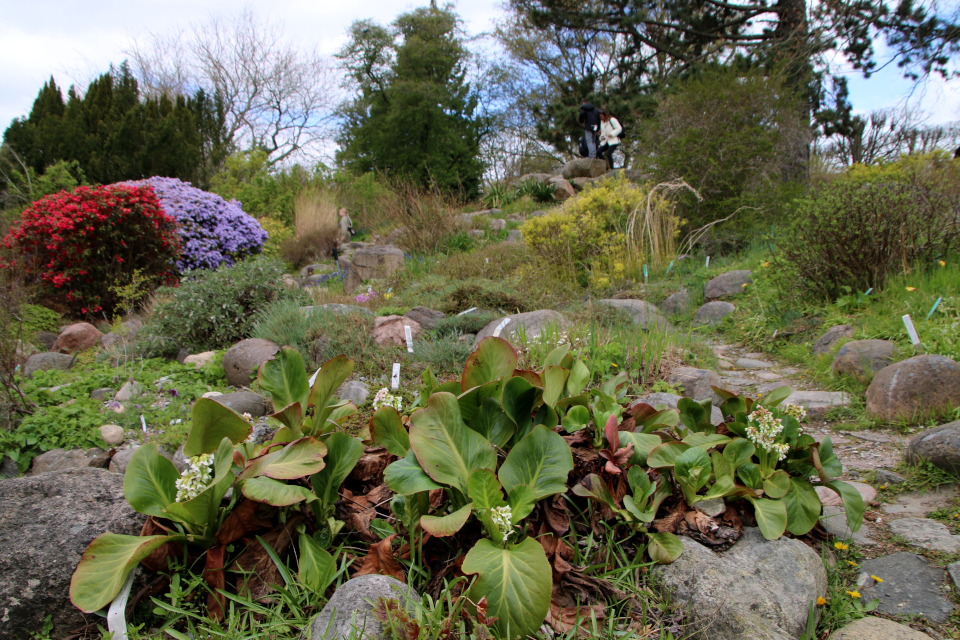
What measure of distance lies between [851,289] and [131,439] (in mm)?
5521

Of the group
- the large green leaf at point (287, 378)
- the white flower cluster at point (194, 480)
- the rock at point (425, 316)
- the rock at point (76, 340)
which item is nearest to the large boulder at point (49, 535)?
the white flower cluster at point (194, 480)

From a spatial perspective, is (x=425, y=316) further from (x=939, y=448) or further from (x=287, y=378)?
(x=939, y=448)

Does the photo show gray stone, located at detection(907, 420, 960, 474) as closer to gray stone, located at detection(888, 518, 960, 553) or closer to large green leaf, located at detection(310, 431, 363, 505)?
gray stone, located at detection(888, 518, 960, 553)

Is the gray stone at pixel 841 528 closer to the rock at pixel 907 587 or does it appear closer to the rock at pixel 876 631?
the rock at pixel 907 587

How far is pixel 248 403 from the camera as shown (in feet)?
10.9

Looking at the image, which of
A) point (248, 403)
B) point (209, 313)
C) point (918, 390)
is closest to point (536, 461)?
point (918, 390)

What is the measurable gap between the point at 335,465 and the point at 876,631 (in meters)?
1.45

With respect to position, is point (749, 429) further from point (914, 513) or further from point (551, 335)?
point (551, 335)

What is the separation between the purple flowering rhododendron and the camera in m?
7.86

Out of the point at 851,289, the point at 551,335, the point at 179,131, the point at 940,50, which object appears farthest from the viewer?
the point at 179,131

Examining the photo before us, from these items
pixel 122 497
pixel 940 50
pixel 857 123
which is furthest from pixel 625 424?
pixel 857 123

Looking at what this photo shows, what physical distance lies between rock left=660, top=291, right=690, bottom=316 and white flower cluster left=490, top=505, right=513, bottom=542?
4822mm

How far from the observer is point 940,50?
9195 mm

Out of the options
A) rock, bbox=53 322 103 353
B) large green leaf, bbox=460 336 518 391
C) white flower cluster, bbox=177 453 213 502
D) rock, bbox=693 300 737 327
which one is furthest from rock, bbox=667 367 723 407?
rock, bbox=53 322 103 353
